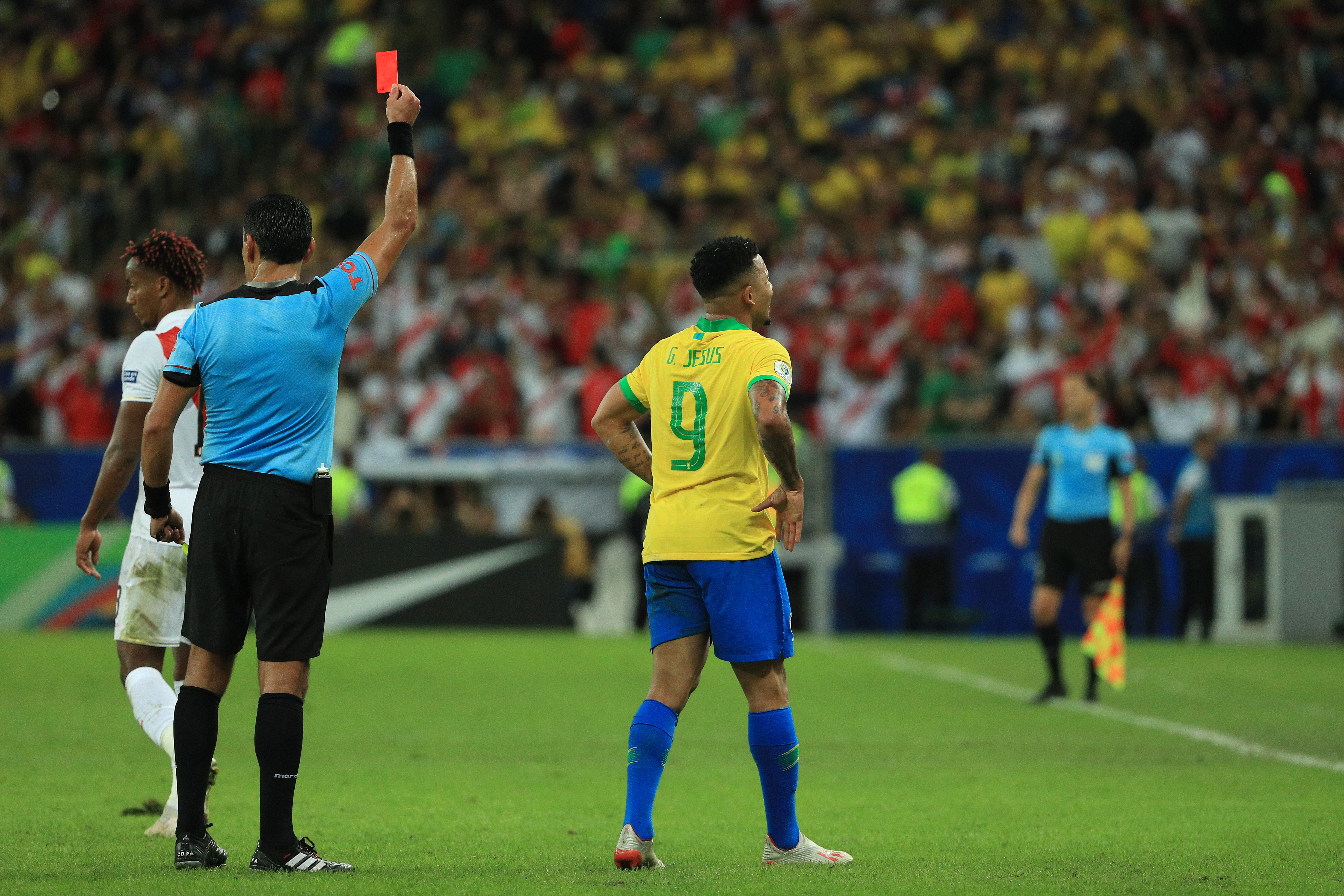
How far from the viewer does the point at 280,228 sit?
19.1 feet

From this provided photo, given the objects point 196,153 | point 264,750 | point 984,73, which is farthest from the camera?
point 196,153

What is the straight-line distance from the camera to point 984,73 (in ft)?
78.8

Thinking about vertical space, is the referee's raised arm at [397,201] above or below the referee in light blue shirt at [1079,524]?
above

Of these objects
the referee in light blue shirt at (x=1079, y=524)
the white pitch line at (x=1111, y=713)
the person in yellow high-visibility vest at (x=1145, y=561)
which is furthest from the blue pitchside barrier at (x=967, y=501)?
the referee in light blue shirt at (x=1079, y=524)

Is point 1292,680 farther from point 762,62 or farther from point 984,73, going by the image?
point 762,62

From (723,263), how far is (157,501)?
215 cm

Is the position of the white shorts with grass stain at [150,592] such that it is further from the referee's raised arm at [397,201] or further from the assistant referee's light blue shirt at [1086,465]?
the assistant referee's light blue shirt at [1086,465]

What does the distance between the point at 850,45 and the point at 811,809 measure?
19.4m

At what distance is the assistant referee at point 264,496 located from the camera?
570 centimetres

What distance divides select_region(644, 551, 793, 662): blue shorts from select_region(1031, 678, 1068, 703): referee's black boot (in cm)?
731

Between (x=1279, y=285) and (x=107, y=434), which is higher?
(x=1279, y=285)

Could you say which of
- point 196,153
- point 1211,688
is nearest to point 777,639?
point 1211,688

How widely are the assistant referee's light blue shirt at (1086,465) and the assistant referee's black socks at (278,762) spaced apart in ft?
27.7

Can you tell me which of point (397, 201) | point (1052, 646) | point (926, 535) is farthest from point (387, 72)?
point (926, 535)
